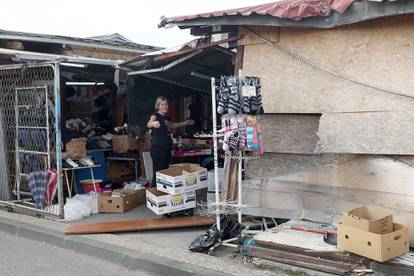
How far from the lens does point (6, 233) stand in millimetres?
7484

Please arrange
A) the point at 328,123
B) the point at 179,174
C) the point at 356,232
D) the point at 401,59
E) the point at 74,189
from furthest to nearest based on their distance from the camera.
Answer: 1. the point at 74,189
2. the point at 179,174
3. the point at 328,123
4. the point at 401,59
5. the point at 356,232

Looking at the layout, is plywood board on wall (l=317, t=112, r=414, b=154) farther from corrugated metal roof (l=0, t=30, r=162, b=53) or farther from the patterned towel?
corrugated metal roof (l=0, t=30, r=162, b=53)

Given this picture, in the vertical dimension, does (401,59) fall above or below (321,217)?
above

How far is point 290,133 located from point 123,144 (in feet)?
14.5

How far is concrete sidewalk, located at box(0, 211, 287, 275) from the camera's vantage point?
516 centimetres

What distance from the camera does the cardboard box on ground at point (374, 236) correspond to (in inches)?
176

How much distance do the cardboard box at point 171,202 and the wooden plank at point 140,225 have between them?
0.54ft

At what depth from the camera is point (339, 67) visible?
5.73 m

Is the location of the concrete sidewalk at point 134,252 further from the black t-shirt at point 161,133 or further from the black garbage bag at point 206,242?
the black t-shirt at point 161,133

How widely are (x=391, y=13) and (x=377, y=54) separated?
674 millimetres

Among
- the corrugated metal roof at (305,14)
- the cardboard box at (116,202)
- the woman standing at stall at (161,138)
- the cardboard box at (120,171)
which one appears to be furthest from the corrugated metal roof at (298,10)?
the cardboard box at (120,171)

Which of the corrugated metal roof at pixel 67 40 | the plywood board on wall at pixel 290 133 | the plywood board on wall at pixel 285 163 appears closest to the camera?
the plywood board on wall at pixel 285 163

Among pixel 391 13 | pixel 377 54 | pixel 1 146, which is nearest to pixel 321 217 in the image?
pixel 377 54

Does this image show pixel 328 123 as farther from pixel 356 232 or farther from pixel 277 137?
pixel 356 232
